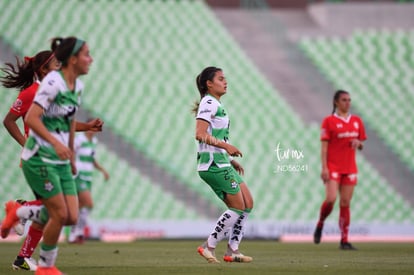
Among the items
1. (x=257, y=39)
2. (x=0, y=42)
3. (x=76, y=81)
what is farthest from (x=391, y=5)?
(x=76, y=81)

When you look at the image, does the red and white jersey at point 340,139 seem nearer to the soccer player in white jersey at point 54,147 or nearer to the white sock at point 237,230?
the white sock at point 237,230

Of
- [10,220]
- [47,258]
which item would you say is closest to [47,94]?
[47,258]

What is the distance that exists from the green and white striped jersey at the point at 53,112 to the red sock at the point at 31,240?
60.1 inches

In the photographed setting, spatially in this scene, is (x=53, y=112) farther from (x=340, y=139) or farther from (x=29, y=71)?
(x=340, y=139)

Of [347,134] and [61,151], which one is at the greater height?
[347,134]

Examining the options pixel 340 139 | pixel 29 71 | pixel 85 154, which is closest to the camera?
pixel 29 71

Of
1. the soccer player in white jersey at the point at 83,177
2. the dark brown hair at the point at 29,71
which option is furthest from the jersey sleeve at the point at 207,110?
the soccer player in white jersey at the point at 83,177

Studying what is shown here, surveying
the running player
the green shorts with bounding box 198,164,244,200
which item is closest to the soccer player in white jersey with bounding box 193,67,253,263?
the green shorts with bounding box 198,164,244,200

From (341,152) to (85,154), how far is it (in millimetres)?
4615

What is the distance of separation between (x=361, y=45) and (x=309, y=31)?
55.2 inches

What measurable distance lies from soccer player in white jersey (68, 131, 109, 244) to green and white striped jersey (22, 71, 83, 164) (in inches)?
288

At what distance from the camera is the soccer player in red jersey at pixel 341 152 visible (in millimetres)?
13164

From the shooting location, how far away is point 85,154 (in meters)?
15.2

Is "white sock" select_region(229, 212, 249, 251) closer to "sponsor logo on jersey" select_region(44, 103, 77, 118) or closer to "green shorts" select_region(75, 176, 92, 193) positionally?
"sponsor logo on jersey" select_region(44, 103, 77, 118)
